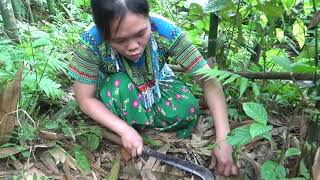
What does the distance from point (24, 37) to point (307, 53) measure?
1970mm

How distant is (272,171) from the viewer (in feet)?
4.72

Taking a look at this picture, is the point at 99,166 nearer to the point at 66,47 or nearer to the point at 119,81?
the point at 119,81

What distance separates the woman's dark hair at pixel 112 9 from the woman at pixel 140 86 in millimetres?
43

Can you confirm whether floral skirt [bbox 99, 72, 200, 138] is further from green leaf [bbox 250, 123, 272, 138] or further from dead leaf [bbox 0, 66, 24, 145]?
green leaf [bbox 250, 123, 272, 138]

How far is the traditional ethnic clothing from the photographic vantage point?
6.29 ft

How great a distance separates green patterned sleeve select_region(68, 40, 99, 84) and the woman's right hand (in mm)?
306

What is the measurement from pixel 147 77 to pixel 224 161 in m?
0.55

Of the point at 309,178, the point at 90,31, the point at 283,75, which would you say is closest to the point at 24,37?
Answer: the point at 90,31

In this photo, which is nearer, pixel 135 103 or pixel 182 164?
pixel 182 164

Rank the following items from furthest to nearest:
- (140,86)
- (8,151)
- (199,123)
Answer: (199,123) → (140,86) → (8,151)

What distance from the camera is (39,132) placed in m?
1.86

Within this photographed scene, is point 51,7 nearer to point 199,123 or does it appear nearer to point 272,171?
point 199,123

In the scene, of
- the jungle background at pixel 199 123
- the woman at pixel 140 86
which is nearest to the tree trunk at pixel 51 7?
the jungle background at pixel 199 123

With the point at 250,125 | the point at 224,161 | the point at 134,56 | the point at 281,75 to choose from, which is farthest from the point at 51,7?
the point at 250,125
